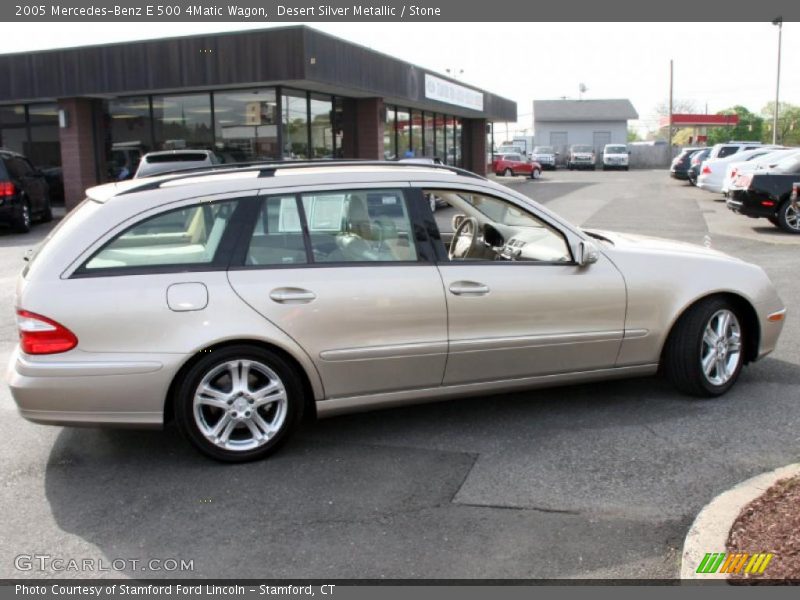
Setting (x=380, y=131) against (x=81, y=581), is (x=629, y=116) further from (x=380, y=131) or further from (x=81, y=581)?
(x=81, y=581)

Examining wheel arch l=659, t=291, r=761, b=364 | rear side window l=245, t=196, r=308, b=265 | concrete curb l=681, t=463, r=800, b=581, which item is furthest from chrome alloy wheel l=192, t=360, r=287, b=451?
wheel arch l=659, t=291, r=761, b=364

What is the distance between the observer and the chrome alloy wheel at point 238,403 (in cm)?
440

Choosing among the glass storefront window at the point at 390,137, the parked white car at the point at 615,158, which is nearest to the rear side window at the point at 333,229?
the glass storefront window at the point at 390,137

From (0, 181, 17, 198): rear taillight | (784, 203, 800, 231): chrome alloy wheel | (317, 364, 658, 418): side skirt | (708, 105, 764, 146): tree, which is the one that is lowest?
(317, 364, 658, 418): side skirt

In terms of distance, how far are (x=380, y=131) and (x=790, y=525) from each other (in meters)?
20.3

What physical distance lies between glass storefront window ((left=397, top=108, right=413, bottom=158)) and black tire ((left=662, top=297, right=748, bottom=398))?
21611 millimetres

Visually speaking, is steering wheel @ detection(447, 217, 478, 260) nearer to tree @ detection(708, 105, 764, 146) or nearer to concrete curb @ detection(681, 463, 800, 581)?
concrete curb @ detection(681, 463, 800, 581)

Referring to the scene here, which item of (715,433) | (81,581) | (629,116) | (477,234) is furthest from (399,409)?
(629,116)

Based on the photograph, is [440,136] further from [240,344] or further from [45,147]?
[240,344]

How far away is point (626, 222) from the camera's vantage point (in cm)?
1844

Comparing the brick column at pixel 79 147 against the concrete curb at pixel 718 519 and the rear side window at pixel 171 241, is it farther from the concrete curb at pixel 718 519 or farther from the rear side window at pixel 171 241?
the concrete curb at pixel 718 519

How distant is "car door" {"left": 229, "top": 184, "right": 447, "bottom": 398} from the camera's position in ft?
14.6

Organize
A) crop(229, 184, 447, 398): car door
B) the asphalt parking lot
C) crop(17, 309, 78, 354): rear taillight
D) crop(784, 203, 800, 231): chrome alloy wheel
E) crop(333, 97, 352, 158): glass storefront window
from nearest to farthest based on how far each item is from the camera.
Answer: the asphalt parking lot < crop(17, 309, 78, 354): rear taillight < crop(229, 184, 447, 398): car door < crop(784, 203, 800, 231): chrome alloy wheel < crop(333, 97, 352, 158): glass storefront window

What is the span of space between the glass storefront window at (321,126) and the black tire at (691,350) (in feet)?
54.1
